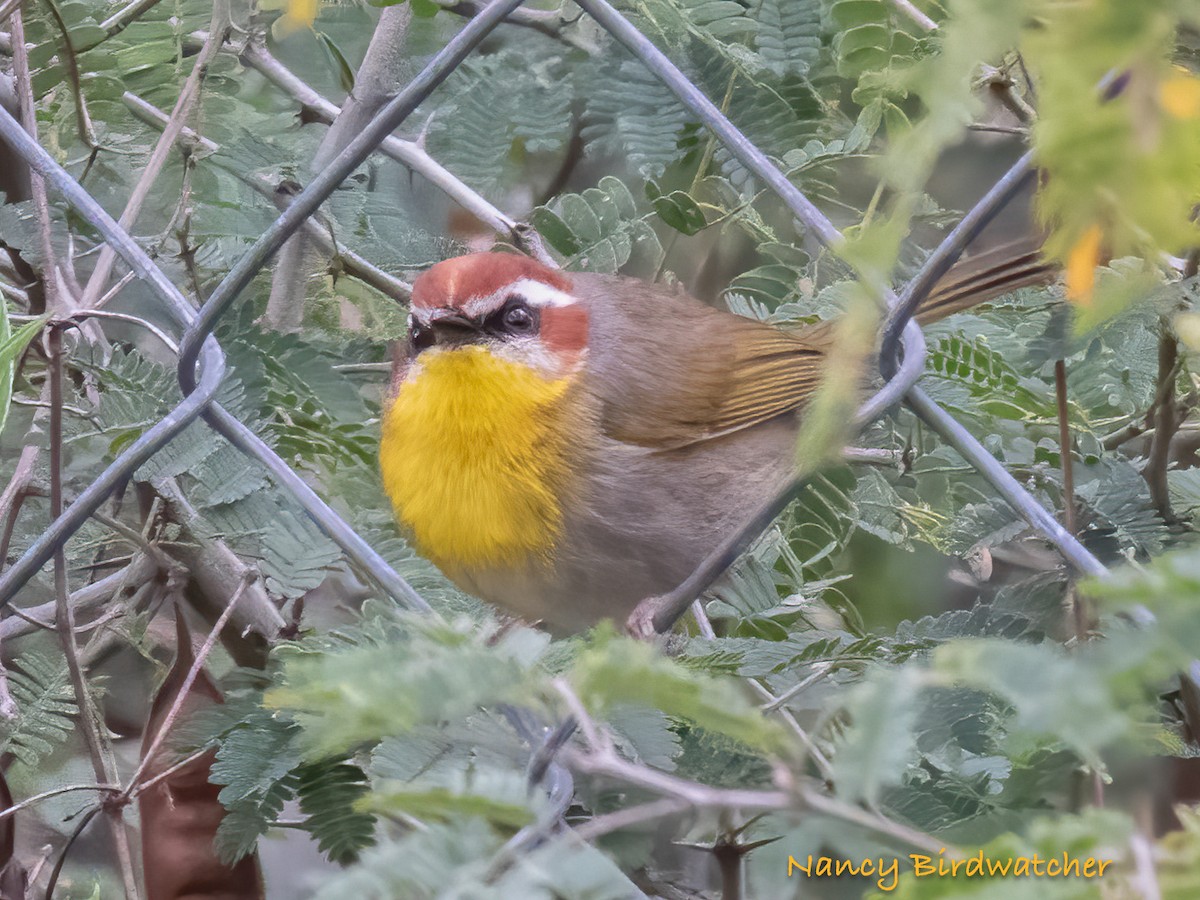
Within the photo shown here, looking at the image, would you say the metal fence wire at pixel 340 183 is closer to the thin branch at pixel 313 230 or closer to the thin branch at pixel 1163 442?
the thin branch at pixel 1163 442

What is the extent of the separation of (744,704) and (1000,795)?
2.67ft

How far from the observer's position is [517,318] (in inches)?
90.1

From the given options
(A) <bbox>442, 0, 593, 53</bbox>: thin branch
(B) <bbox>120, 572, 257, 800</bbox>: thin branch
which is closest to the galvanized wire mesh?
(B) <bbox>120, 572, 257, 800</bbox>: thin branch

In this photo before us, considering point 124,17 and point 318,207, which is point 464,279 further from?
point 124,17

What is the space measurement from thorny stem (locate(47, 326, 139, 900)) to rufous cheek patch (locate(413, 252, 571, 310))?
642 mm

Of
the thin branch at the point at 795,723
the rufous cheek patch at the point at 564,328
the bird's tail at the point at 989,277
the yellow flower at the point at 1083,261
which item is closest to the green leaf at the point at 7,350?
the thin branch at the point at 795,723

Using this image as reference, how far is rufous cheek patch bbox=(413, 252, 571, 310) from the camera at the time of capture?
7.22 ft

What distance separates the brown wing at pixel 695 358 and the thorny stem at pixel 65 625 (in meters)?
0.93

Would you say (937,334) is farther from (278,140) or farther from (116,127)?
(116,127)

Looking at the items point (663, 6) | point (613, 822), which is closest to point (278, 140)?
point (663, 6)

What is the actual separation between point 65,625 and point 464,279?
0.87 metres

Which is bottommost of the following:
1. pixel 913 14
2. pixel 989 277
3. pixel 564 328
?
pixel 564 328

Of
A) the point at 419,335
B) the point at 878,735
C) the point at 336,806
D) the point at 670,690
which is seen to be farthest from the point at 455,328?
the point at 878,735

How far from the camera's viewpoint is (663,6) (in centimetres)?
219
